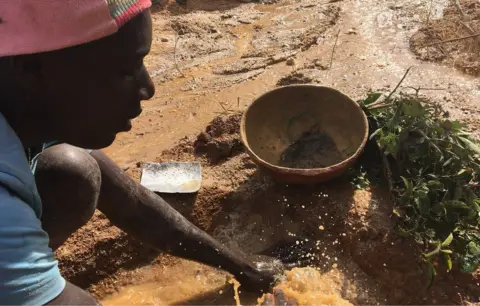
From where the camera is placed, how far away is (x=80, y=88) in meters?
1.32

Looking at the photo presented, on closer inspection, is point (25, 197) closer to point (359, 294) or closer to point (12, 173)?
point (12, 173)

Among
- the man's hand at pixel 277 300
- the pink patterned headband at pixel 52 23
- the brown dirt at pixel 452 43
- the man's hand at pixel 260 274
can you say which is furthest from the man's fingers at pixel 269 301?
the brown dirt at pixel 452 43

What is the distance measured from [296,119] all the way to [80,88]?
1.82m

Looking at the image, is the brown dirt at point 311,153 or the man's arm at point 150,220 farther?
the brown dirt at point 311,153

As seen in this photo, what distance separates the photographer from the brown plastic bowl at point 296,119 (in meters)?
2.82

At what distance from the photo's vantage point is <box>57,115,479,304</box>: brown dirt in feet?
7.85

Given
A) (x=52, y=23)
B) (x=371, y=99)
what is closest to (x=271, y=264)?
(x=371, y=99)

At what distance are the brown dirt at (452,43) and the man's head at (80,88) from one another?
2.87 m

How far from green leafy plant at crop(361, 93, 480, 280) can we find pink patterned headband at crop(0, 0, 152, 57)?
1.53m

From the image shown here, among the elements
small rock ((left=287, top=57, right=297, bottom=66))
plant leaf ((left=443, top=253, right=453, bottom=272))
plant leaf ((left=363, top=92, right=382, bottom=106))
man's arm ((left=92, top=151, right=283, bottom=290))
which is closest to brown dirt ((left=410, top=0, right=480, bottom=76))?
small rock ((left=287, top=57, right=297, bottom=66))

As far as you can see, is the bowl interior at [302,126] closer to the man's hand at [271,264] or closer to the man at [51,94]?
the man's hand at [271,264]

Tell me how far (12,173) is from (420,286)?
A: 1.79 m

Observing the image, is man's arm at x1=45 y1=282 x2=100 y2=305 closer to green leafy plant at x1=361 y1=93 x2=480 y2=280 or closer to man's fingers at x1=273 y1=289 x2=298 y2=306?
man's fingers at x1=273 y1=289 x2=298 y2=306

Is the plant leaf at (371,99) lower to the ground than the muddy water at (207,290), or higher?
higher
